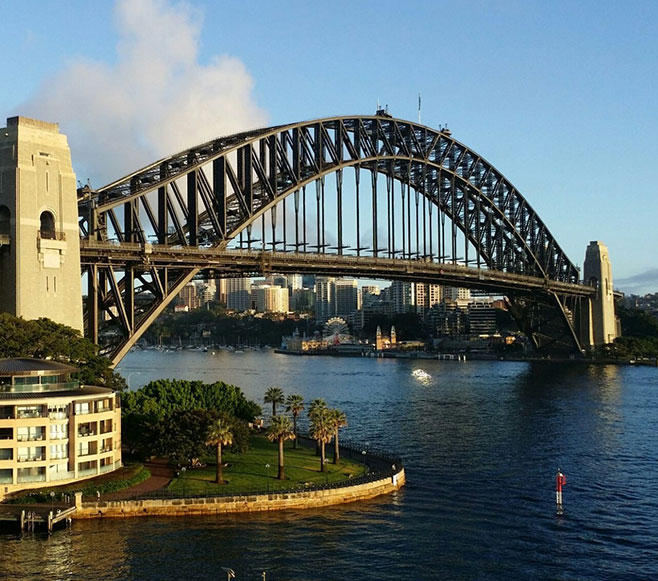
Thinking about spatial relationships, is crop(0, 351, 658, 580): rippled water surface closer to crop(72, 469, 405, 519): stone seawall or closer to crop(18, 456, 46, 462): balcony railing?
crop(72, 469, 405, 519): stone seawall

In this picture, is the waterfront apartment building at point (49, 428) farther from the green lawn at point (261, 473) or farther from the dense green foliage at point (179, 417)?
the green lawn at point (261, 473)

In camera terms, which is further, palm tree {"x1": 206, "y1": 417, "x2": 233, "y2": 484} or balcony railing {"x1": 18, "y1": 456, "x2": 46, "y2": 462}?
palm tree {"x1": 206, "y1": 417, "x2": 233, "y2": 484}

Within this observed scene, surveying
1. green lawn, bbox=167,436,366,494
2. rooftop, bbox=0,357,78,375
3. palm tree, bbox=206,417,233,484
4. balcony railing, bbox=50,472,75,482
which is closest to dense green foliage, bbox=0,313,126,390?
rooftop, bbox=0,357,78,375

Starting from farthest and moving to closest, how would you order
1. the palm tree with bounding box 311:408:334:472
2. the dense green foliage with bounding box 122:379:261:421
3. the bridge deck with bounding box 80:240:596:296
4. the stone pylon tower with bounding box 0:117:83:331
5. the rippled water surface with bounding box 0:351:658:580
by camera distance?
1. the bridge deck with bounding box 80:240:596:296
2. the dense green foliage with bounding box 122:379:261:421
3. the stone pylon tower with bounding box 0:117:83:331
4. the palm tree with bounding box 311:408:334:472
5. the rippled water surface with bounding box 0:351:658:580

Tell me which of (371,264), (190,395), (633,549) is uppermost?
(371,264)

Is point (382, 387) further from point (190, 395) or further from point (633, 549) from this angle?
point (633, 549)

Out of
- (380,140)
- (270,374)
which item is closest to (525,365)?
(270,374)

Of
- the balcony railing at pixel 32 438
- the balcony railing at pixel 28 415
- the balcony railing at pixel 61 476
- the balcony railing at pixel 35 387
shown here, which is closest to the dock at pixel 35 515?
the balcony railing at pixel 61 476
